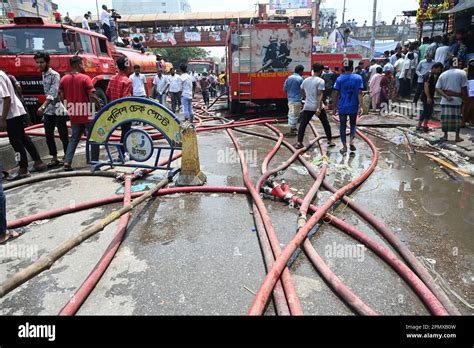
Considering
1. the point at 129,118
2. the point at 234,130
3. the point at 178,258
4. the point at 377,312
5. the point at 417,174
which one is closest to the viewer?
the point at 377,312

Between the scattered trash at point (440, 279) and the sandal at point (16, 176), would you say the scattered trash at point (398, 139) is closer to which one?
the scattered trash at point (440, 279)

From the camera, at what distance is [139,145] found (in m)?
5.25

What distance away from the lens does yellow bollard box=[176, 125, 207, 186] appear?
193 inches

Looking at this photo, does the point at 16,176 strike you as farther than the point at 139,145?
Yes

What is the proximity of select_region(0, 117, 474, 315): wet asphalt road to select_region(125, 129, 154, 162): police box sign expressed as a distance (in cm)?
58

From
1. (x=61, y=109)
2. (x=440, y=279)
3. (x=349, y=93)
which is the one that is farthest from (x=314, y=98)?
(x=440, y=279)

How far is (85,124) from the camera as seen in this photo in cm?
586

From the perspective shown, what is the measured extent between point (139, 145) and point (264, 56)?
6990 millimetres

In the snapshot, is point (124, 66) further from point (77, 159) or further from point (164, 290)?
point (164, 290)

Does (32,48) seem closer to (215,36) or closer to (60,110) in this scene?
(60,110)
